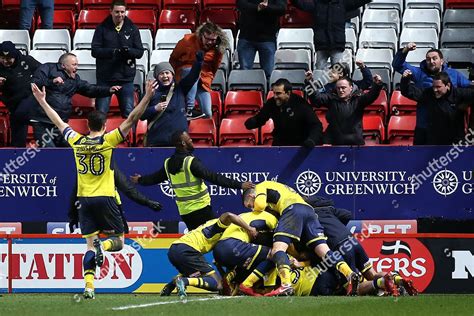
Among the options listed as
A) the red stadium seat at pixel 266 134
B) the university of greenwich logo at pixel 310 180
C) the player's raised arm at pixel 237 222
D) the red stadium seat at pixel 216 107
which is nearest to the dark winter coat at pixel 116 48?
the red stadium seat at pixel 216 107

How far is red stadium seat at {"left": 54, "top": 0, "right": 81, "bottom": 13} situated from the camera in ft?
73.0

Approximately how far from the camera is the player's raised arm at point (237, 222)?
50.8ft

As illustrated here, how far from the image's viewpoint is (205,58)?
18.4 m

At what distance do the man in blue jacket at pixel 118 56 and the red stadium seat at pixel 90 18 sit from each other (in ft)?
8.77

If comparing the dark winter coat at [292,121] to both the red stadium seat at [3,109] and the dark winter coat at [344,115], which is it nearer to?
the dark winter coat at [344,115]

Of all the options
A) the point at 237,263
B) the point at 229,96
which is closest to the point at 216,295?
the point at 237,263

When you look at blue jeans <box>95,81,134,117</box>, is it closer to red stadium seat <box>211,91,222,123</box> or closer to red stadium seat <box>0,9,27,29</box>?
red stadium seat <box>211,91,222,123</box>

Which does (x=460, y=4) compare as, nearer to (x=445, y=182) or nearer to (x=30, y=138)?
(x=445, y=182)

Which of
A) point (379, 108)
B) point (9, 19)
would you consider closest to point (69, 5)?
point (9, 19)

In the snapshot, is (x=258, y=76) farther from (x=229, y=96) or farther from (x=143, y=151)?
(x=143, y=151)

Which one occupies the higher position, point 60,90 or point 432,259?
point 60,90

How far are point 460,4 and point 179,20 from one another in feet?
14.4

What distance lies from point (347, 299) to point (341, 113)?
369cm

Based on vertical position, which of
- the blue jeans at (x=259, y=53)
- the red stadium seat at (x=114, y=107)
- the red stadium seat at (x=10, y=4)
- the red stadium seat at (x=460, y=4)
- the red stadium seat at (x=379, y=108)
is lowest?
the red stadium seat at (x=114, y=107)
